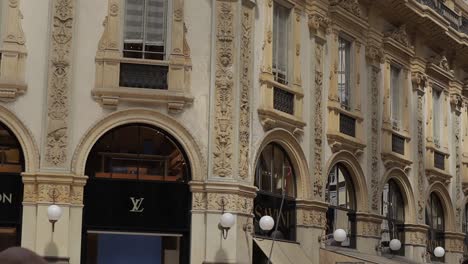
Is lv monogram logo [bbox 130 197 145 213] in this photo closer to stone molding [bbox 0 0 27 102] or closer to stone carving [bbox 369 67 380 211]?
stone molding [bbox 0 0 27 102]

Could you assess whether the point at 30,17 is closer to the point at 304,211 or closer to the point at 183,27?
the point at 183,27

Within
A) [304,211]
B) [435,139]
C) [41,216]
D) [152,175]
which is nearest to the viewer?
[41,216]

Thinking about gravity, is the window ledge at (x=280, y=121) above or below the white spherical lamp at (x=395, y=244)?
above

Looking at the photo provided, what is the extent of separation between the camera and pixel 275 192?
20.8 m

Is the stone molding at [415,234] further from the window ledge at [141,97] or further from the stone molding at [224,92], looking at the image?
the window ledge at [141,97]

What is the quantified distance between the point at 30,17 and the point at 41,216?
3988mm

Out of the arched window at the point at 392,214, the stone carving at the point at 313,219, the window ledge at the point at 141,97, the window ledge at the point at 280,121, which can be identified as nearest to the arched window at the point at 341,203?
the stone carving at the point at 313,219

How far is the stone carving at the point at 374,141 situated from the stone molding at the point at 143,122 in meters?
8.02

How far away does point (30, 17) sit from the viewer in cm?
1795

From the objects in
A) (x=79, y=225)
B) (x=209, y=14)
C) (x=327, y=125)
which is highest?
(x=209, y=14)

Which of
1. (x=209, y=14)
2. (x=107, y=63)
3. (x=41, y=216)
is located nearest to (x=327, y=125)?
(x=209, y=14)

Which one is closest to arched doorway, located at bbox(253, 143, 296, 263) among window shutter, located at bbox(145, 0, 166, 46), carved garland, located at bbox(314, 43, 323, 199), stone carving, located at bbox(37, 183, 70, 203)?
carved garland, located at bbox(314, 43, 323, 199)

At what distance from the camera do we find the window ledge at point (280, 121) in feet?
65.0

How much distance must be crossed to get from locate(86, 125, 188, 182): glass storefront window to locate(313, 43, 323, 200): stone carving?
4.58 m
